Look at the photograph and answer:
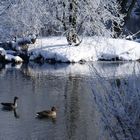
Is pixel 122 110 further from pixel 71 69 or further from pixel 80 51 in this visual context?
pixel 80 51

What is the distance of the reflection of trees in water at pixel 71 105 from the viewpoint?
1618 cm

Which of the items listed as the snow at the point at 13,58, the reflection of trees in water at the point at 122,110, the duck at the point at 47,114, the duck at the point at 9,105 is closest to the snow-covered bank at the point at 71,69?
the snow at the point at 13,58

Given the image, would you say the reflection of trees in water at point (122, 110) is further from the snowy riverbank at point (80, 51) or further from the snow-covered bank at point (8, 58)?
the snow-covered bank at point (8, 58)

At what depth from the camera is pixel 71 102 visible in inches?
787

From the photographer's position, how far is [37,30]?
121ft

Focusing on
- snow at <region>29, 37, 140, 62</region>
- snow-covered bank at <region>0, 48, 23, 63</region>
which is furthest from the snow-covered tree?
snow-covered bank at <region>0, 48, 23, 63</region>

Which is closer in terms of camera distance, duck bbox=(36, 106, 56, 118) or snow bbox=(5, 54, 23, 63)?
duck bbox=(36, 106, 56, 118)

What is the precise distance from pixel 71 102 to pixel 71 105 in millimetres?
521

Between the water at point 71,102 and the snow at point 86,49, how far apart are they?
3.68 m

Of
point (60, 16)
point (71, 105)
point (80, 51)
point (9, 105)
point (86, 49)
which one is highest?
point (60, 16)

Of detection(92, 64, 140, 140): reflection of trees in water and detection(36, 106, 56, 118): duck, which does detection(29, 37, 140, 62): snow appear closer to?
detection(36, 106, 56, 118): duck

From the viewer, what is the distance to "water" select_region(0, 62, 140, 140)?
965 cm

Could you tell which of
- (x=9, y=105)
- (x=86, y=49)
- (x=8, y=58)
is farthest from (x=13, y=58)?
(x=9, y=105)

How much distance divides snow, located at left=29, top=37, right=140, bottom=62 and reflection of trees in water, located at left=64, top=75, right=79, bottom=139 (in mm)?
9473
